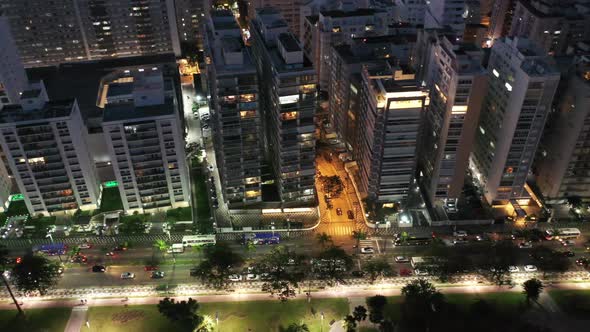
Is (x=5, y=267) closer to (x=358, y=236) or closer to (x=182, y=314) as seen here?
(x=182, y=314)

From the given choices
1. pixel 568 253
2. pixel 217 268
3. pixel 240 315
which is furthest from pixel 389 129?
pixel 240 315

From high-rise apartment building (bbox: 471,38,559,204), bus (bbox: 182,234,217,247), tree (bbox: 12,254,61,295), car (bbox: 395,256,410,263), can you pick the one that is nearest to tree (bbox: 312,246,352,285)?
car (bbox: 395,256,410,263)

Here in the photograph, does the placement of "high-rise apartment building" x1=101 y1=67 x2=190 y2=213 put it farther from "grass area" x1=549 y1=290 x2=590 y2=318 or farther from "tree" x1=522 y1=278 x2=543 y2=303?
"grass area" x1=549 y1=290 x2=590 y2=318

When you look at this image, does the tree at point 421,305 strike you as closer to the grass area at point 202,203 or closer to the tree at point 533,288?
the tree at point 533,288

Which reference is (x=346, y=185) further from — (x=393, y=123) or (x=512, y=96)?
(x=512, y=96)

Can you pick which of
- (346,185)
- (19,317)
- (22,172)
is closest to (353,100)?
(346,185)

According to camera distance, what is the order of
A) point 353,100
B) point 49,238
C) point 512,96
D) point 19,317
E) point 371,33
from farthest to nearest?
1. point 371,33
2. point 353,100
3. point 49,238
4. point 512,96
5. point 19,317
